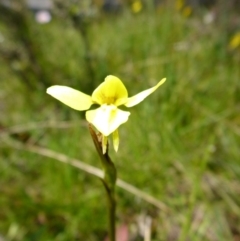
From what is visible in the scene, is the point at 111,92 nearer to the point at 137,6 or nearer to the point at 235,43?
the point at 235,43

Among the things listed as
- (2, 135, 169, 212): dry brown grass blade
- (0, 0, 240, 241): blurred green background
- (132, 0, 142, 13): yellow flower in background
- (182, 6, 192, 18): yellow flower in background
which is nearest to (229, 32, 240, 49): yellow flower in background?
(0, 0, 240, 241): blurred green background

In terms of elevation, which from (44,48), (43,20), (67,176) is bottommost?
(67,176)

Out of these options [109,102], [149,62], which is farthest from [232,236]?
[149,62]

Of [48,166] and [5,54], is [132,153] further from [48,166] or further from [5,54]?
[5,54]

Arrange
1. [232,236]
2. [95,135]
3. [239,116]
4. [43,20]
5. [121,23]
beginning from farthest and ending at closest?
[121,23], [43,20], [239,116], [232,236], [95,135]

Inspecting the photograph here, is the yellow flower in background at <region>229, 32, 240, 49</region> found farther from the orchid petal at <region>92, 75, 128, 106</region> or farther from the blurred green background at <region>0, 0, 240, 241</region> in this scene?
the orchid petal at <region>92, 75, 128, 106</region>

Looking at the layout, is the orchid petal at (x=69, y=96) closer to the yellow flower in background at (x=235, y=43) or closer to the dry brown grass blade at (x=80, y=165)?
the dry brown grass blade at (x=80, y=165)
